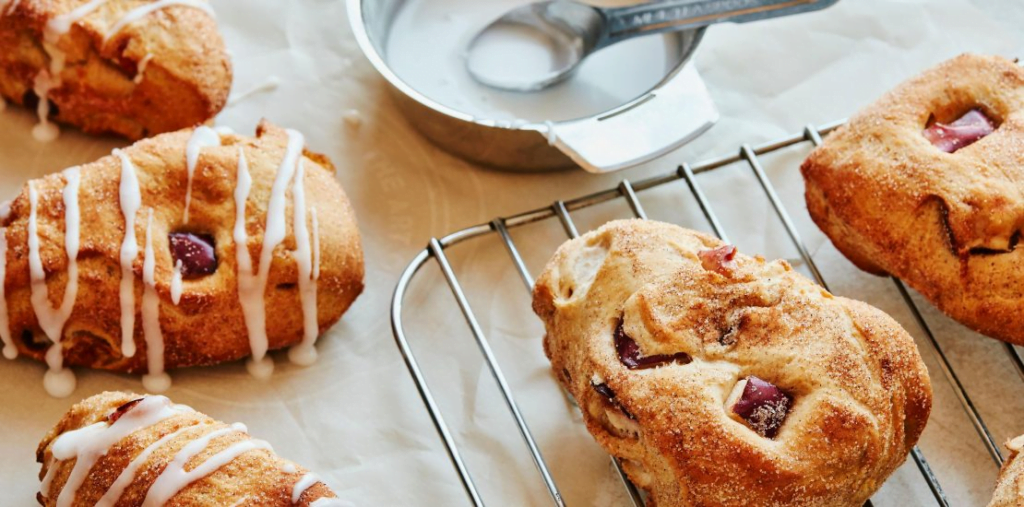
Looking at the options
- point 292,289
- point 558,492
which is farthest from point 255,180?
point 558,492

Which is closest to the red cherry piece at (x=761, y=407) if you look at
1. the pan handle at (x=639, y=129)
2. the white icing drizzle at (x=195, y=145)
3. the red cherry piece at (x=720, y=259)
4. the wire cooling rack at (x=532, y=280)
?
the red cherry piece at (x=720, y=259)

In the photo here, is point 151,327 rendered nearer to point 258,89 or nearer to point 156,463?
point 156,463

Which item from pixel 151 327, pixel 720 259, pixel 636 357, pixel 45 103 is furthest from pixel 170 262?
pixel 720 259

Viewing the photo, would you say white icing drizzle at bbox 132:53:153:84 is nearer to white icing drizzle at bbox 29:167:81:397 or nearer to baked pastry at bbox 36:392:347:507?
white icing drizzle at bbox 29:167:81:397

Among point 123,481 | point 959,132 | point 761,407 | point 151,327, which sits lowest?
point 123,481

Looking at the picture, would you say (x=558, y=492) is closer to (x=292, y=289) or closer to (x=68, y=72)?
(x=292, y=289)

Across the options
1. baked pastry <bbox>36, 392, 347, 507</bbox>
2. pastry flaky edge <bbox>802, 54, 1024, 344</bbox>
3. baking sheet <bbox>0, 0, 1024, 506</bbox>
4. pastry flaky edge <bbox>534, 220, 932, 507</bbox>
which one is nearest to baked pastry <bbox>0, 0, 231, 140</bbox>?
baking sheet <bbox>0, 0, 1024, 506</bbox>

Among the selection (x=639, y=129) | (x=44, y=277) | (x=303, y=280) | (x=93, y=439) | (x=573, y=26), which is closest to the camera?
(x=93, y=439)
